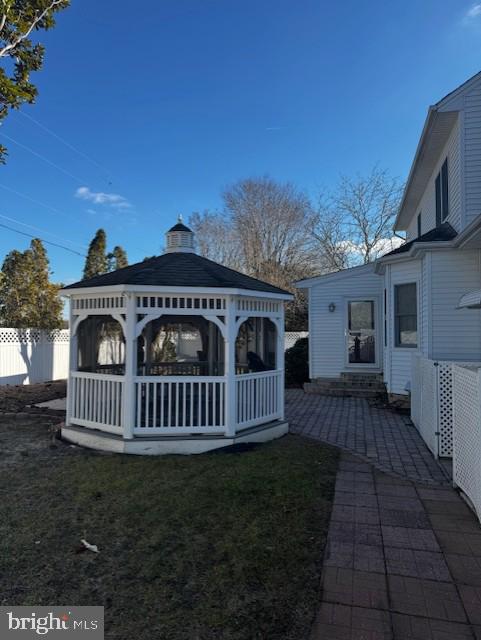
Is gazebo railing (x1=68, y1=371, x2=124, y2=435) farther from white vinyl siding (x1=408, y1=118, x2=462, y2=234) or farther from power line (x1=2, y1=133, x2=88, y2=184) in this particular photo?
power line (x1=2, y1=133, x2=88, y2=184)

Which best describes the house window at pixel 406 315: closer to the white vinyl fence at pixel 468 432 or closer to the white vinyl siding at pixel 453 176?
the white vinyl siding at pixel 453 176

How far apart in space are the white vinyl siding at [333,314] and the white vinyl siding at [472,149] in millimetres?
4434

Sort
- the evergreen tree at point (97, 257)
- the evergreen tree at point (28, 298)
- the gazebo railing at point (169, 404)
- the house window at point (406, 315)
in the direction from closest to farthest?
1. the gazebo railing at point (169, 404)
2. the house window at point (406, 315)
3. the evergreen tree at point (28, 298)
4. the evergreen tree at point (97, 257)

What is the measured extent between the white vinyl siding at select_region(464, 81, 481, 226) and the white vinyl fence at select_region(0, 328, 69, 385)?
1345cm

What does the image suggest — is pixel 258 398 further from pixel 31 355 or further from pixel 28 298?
pixel 28 298

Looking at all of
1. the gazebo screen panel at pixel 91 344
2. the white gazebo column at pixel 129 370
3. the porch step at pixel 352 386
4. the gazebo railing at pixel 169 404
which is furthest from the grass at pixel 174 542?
the porch step at pixel 352 386

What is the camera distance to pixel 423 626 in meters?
2.27

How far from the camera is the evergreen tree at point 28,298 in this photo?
1423 cm

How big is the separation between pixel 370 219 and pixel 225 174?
385 inches

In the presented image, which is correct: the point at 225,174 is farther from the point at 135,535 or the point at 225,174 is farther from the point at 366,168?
the point at 135,535

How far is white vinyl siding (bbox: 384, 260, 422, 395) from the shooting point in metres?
8.80

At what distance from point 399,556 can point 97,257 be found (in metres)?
21.3

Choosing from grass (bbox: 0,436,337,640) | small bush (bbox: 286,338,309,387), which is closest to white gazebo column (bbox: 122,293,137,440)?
grass (bbox: 0,436,337,640)

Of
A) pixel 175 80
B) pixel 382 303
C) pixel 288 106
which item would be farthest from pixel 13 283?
pixel 382 303
